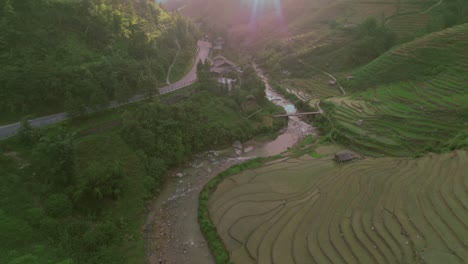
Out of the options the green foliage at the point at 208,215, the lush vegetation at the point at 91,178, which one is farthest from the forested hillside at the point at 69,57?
the green foliage at the point at 208,215

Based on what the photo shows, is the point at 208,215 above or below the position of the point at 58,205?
below

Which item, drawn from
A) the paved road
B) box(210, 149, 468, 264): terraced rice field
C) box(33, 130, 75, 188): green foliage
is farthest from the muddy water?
the paved road

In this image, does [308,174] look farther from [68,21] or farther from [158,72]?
[68,21]

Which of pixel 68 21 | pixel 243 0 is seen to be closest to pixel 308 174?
pixel 68 21

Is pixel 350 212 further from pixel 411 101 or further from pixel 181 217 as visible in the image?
pixel 411 101

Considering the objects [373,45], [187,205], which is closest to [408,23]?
[373,45]

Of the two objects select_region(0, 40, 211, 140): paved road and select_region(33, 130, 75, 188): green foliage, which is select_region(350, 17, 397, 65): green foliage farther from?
select_region(33, 130, 75, 188): green foliage

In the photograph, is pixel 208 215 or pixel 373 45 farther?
pixel 373 45
